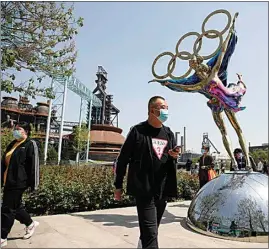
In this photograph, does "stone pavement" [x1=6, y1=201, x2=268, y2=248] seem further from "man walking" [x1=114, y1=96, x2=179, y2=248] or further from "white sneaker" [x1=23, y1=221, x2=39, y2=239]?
"man walking" [x1=114, y1=96, x2=179, y2=248]

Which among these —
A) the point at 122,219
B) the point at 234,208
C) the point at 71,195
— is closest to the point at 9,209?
the point at 122,219

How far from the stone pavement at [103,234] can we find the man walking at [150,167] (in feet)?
3.93

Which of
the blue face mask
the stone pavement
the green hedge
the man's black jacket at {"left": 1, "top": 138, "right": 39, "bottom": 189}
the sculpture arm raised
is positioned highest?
the sculpture arm raised

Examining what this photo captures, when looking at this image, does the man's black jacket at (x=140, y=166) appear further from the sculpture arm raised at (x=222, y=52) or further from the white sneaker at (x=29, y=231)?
the sculpture arm raised at (x=222, y=52)

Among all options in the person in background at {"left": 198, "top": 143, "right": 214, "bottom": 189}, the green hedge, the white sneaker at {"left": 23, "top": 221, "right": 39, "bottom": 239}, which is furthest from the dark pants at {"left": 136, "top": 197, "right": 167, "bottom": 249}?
the person in background at {"left": 198, "top": 143, "right": 214, "bottom": 189}

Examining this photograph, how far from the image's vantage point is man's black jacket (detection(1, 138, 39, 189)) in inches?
153

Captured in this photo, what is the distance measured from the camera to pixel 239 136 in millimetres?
5430

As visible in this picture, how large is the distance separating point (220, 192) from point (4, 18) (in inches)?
218

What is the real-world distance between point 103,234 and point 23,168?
1525 millimetres

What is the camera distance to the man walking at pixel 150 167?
272 cm

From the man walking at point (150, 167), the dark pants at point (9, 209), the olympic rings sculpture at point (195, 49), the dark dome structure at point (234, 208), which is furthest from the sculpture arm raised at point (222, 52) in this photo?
the dark pants at point (9, 209)

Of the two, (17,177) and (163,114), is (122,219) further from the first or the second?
(163,114)

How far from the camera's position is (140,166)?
282 centimetres

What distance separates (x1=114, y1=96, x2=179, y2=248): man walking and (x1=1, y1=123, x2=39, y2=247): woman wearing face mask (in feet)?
5.49
